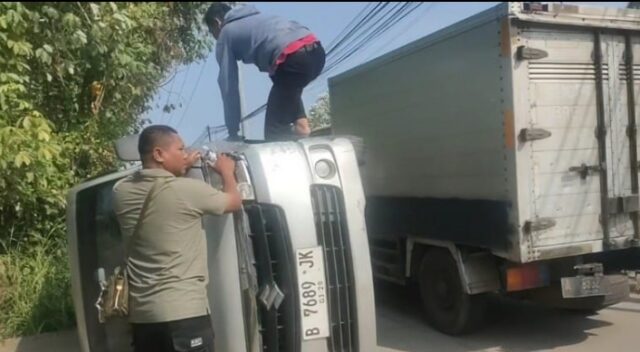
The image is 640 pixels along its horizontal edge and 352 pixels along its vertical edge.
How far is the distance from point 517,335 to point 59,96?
17.1 feet

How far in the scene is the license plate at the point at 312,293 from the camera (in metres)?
3.80

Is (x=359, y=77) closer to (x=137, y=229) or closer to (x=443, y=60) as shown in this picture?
(x=443, y=60)

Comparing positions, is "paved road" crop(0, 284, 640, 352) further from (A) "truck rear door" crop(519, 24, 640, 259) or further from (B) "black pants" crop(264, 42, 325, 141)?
(B) "black pants" crop(264, 42, 325, 141)

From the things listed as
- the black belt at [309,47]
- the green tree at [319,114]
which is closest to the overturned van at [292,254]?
the black belt at [309,47]

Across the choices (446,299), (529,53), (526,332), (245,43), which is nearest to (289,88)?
(245,43)

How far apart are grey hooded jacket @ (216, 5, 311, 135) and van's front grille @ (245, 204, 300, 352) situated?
1.10m

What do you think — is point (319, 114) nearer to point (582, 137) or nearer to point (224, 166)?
point (582, 137)

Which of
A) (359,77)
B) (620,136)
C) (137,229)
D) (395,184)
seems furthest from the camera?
(359,77)

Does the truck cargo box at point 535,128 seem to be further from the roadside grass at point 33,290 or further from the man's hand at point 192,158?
the roadside grass at point 33,290

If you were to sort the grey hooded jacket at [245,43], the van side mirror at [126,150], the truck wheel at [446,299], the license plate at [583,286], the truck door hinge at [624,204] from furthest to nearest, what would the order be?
the truck wheel at [446,299]
the truck door hinge at [624,204]
the license plate at [583,286]
the grey hooded jacket at [245,43]
the van side mirror at [126,150]

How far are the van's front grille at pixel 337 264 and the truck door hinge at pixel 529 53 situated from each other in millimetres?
2210

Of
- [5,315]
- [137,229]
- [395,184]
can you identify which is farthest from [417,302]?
[137,229]

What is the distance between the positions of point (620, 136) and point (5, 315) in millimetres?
5734

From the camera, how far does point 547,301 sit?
5926 mm
